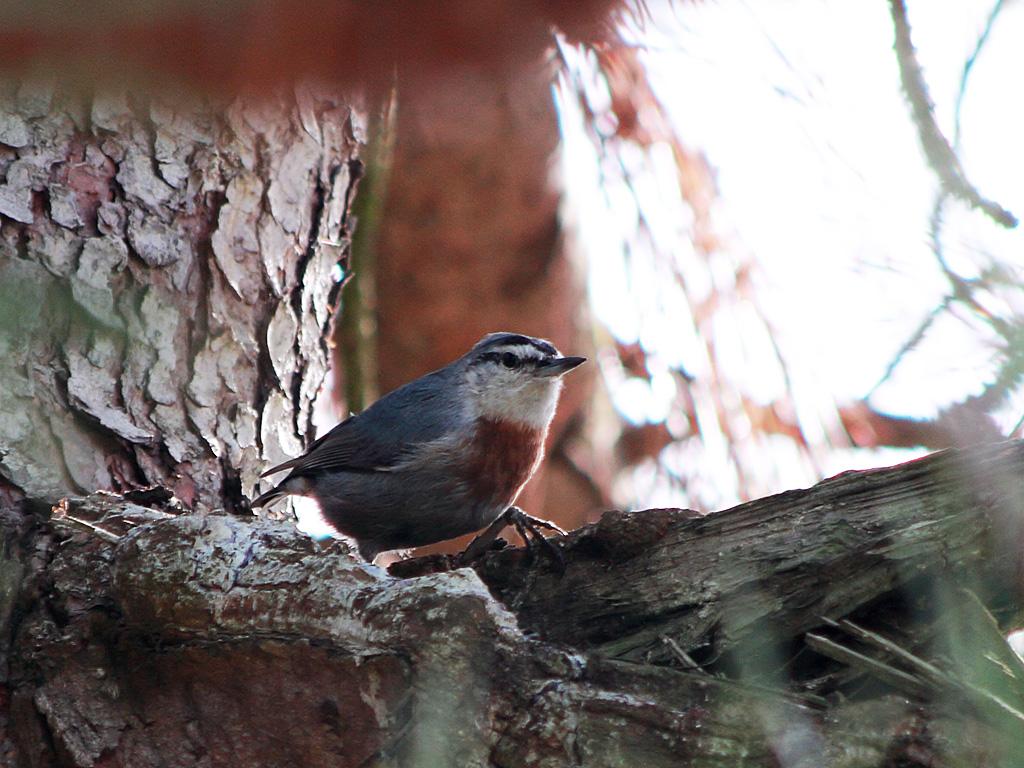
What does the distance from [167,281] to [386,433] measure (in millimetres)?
998

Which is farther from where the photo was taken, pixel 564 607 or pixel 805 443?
pixel 805 443

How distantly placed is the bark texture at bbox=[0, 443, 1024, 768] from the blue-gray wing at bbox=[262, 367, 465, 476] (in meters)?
1.35

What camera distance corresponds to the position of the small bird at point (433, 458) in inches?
135

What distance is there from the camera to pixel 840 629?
175 cm

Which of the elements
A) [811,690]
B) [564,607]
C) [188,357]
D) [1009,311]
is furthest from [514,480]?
[1009,311]

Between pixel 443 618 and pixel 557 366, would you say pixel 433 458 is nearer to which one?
pixel 557 366

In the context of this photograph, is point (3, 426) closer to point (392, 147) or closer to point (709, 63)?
point (709, 63)

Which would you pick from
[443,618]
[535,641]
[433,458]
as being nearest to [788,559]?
[535,641]

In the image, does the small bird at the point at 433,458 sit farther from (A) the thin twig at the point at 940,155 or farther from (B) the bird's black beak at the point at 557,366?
(A) the thin twig at the point at 940,155

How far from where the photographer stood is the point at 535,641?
1.68 metres

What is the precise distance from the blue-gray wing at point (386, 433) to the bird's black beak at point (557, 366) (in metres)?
0.36

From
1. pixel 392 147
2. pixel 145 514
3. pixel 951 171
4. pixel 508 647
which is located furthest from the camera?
pixel 392 147

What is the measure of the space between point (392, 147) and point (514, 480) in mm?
1658

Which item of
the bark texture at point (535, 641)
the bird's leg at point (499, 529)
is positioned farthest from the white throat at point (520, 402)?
the bark texture at point (535, 641)
